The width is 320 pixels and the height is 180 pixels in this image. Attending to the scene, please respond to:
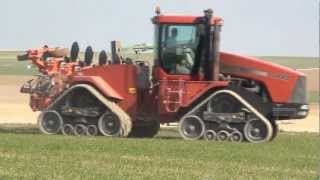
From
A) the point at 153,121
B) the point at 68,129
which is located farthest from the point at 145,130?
the point at 68,129

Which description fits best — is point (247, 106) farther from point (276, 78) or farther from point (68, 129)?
point (68, 129)

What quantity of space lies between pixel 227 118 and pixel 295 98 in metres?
1.53

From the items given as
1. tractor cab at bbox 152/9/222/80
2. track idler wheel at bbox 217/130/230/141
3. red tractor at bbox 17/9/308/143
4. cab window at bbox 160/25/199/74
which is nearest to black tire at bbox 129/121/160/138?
red tractor at bbox 17/9/308/143

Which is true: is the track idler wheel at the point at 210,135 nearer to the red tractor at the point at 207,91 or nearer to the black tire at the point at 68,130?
the red tractor at the point at 207,91

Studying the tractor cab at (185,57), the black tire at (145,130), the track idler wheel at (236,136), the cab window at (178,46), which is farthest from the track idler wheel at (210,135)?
the black tire at (145,130)

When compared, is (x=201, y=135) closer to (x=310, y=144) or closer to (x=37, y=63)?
(x=310, y=144)

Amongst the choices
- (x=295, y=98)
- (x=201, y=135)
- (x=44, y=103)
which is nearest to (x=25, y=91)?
(x=44, y=103)

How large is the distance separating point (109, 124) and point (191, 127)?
1860mm

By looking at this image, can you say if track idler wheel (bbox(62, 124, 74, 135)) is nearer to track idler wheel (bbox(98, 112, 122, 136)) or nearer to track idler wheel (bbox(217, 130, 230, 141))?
track idler wheel (bbox(98, 112, 122, 136))

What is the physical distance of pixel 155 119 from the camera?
58.1 feet

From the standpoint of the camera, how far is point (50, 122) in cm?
1794

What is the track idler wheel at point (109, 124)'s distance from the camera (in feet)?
56.6

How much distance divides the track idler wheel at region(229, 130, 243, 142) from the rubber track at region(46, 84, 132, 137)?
89.8 inches

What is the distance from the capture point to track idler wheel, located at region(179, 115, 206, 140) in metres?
16.8
